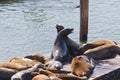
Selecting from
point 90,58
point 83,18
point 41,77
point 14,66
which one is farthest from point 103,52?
point 83,18

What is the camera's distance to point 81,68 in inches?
373

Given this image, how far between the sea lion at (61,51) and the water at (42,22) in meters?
3.58

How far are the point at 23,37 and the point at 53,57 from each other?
7132 millimetres

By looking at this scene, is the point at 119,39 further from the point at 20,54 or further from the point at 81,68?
the point at 81,68

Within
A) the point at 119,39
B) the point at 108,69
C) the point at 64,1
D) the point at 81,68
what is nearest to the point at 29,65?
the point at 81,68

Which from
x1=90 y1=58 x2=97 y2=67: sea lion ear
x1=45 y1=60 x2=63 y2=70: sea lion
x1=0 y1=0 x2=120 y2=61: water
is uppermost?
x1=45 y1=60 x2=63 y2=70: sea lion

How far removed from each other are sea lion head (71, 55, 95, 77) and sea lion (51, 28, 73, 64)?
84 cm

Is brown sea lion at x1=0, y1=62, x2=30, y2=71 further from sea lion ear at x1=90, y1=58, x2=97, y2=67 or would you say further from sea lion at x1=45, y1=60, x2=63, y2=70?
sea lion ear at x1=90, y1=58, x2=97, y2=67

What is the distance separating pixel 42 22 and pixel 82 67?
12.4m

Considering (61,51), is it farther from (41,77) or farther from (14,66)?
(41,77)

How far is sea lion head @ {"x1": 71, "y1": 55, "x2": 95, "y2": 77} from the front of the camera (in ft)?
30.7

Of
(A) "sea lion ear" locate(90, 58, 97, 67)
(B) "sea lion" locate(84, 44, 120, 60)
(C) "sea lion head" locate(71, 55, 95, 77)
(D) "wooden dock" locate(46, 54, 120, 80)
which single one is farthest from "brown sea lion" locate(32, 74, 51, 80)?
(B) "sea lion" locate(84, 44, 120, 60)

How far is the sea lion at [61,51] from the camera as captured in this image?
10641mm

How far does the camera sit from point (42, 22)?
21.8 m
